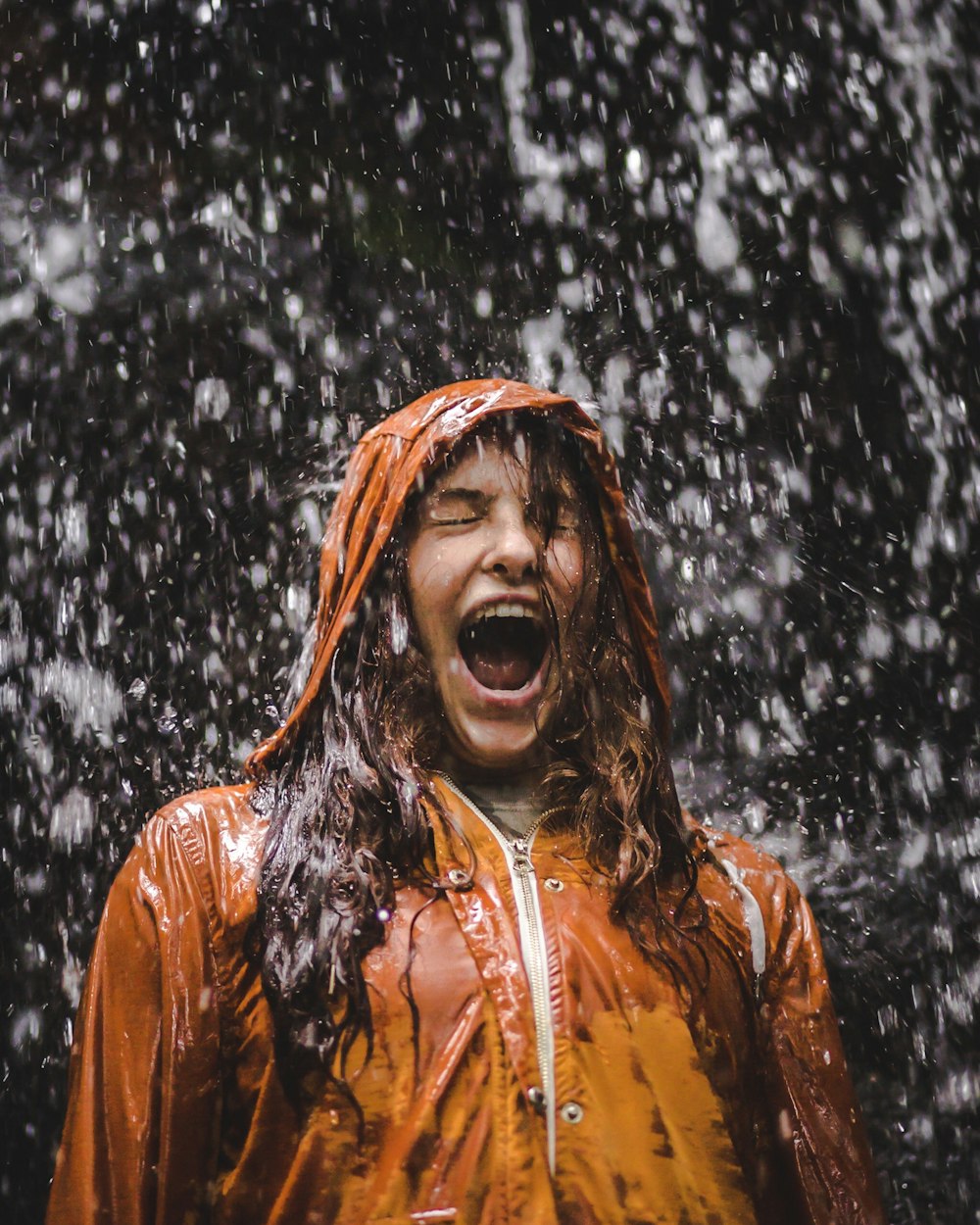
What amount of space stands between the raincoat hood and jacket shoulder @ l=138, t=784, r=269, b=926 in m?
0.12

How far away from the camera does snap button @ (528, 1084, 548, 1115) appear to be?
1461 mm

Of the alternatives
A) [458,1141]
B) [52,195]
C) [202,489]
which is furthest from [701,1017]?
[52,195]

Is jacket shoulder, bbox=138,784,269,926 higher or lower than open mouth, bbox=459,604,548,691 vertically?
lower

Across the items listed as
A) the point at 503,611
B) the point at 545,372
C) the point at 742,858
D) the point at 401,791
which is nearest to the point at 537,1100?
the point at 401,791

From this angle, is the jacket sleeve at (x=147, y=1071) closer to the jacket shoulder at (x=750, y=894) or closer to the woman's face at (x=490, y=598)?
the woman's face at (x=490, y=598)

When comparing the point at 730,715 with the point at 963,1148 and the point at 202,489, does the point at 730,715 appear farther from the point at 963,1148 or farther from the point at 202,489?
the point at 202,489

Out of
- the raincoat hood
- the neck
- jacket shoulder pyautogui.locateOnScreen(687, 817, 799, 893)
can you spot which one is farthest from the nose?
jacket shoulder pyautogui.locateOnScreen(687, 817, 799, 893)

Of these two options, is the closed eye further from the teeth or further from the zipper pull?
the zipper pull

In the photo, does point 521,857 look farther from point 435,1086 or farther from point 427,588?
point 427,588

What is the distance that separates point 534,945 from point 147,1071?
509 millimetres

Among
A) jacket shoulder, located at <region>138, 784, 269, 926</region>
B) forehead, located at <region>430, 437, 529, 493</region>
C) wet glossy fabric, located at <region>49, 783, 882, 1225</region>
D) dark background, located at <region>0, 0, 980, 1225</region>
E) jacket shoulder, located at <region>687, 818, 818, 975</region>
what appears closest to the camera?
wet glossy fabric, located at <region>49, 783, 882, 1225</region>

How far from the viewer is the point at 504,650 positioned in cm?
190

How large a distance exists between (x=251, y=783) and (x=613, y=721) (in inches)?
22.3

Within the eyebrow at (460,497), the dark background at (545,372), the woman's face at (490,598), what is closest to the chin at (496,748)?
the woman's face at (490,598)
